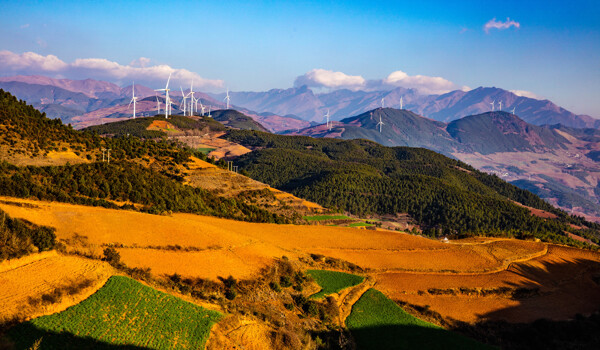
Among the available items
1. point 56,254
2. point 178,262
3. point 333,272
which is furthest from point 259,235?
point 56,254

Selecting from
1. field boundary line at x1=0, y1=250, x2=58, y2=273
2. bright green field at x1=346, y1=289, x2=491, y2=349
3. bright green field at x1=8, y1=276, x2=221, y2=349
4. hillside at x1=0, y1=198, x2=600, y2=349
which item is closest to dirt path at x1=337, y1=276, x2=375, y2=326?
hillside at x1=0, y1=198, x2=600, y2=349

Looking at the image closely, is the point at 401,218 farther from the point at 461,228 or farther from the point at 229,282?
the point at 229,282

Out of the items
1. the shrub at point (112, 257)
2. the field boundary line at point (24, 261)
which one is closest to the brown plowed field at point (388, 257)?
the shrub at point (112, 257)

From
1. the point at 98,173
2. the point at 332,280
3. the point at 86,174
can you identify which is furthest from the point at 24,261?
the point at 332,280

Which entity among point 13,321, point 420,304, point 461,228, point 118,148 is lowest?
point 461,228

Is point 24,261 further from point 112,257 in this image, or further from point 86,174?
point 86,174
